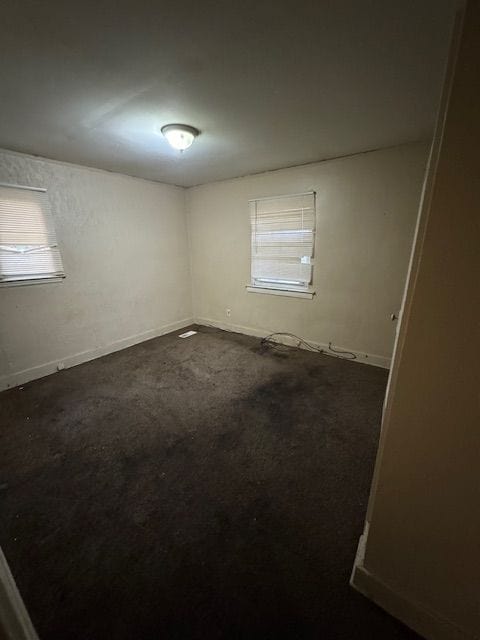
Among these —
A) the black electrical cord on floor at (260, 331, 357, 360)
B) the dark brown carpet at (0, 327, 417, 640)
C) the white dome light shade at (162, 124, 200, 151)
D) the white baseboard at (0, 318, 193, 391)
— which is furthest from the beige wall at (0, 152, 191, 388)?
the black electrical cord on floor at (260, 331, 357, 360)

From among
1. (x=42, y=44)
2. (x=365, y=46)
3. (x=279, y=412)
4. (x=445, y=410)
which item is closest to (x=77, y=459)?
(x=279, y=412)

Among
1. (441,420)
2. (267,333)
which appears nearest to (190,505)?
(441,420)

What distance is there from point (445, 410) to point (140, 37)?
1.91m

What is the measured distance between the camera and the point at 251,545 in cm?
129

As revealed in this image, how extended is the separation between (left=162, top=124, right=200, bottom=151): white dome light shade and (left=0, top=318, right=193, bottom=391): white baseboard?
2.66 m

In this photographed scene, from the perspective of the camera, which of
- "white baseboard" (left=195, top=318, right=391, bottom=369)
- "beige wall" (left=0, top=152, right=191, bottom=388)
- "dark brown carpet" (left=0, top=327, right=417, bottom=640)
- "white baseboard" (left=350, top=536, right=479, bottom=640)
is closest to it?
"white baseboard" (left=350, top=536, right=479, bottom=640)

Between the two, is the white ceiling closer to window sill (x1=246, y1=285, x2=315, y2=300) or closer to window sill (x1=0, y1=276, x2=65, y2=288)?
window sill (x1=0, y1=276, x2=65, y2=288)

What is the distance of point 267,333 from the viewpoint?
3982 millimetres

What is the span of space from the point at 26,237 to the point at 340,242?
137 inches

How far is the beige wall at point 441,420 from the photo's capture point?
25.5 inches

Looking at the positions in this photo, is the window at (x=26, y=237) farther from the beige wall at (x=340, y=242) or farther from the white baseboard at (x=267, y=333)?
the white baseboard at (x=267, y=333)

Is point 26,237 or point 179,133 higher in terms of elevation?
point 179,133

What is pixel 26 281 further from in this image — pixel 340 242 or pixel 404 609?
pixel 404 609

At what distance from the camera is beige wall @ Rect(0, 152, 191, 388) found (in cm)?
277
